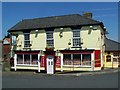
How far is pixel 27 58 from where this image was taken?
32.8m

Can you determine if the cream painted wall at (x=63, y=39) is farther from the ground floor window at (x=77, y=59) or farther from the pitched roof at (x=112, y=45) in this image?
the pitched roof at (x=112, y=45)

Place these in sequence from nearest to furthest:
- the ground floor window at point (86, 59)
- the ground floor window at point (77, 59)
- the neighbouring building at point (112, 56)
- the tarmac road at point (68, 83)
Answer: the tarmac road at point (68, 83) < the ground floor window at point (86, 59) < the ground floor window at point (77, 59) < the neighbouring building at point (112, 56)

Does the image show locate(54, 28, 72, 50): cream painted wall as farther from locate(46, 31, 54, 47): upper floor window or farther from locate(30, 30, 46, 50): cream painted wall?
locate(30, 30, 46, 50): cream painted wall

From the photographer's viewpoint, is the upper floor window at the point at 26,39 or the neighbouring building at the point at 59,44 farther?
the upper floor window at the point at 26,39

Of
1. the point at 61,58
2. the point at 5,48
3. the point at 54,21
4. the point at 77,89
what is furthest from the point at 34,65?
the point at 77,89

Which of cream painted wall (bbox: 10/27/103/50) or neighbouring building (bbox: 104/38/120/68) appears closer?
cream painted wall (bbox: 10/27/103/50)

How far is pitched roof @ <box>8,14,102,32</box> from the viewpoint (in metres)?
29.9

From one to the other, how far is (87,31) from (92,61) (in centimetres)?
332

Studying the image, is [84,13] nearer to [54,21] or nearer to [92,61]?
[54,21]

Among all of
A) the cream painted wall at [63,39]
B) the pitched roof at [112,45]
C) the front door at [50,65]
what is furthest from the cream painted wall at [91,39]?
the pitched roof at [112,45]

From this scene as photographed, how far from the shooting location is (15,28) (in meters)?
34.2

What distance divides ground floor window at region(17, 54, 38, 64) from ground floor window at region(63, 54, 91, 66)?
4101 millimetres

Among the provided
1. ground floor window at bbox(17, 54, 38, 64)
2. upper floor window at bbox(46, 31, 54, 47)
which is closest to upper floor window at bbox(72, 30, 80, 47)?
upper floor window at bbox(46, 31, 54, 47)

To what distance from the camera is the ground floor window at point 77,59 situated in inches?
1126
